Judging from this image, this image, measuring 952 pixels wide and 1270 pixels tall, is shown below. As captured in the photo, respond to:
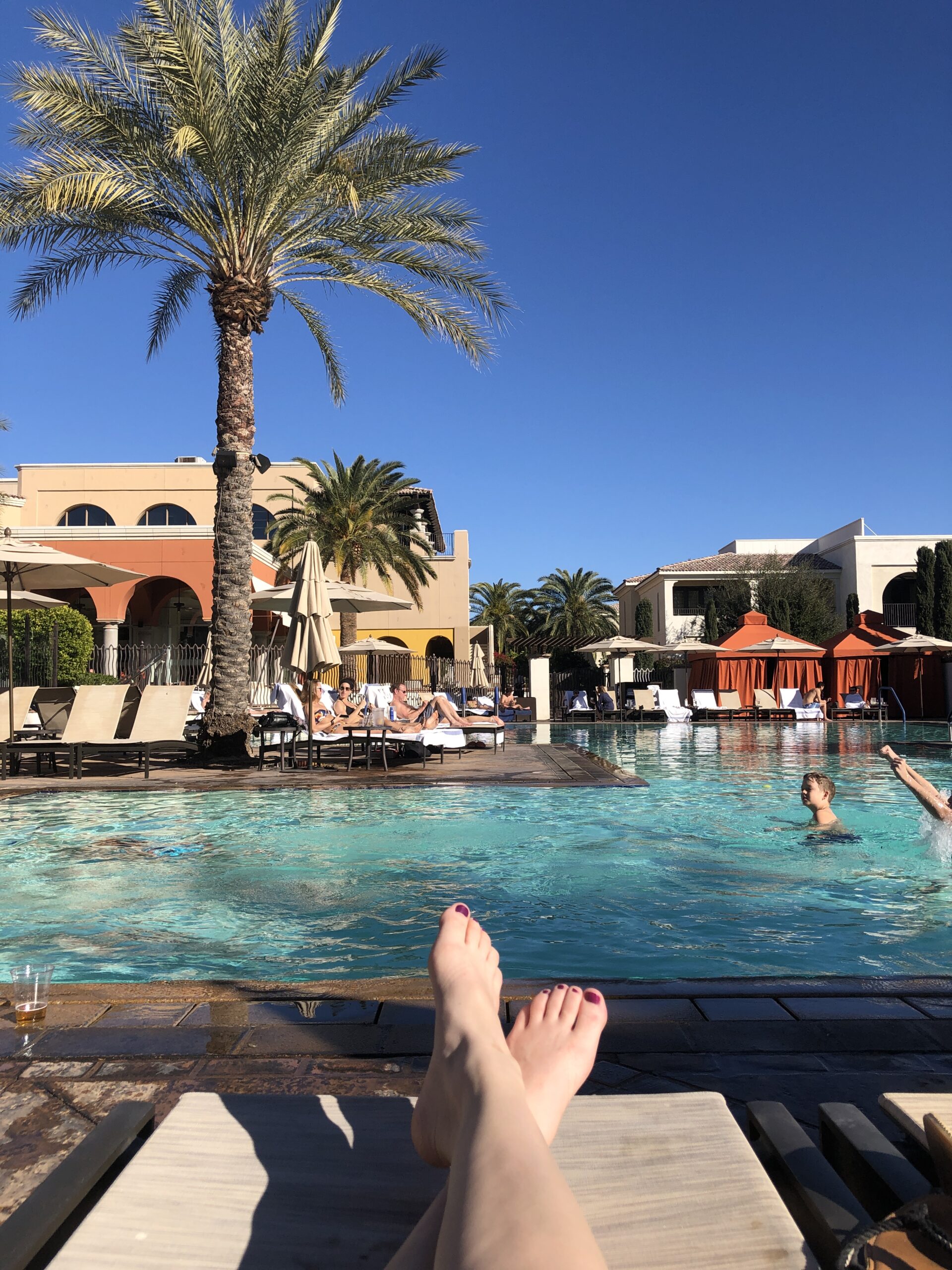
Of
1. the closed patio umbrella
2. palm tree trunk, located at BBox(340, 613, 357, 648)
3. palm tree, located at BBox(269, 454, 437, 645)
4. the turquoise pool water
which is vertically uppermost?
palm tree, located at BBox(269, 454, 437, 645)

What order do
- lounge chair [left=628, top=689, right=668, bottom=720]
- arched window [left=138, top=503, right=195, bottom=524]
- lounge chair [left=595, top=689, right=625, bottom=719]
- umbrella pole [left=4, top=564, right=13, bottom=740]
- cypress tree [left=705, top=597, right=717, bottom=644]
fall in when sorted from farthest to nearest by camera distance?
1. cypress tree [left=705, top=597, right=717, bottom=644]
2. arched window [left=138, top=503, right=195, bottom=524]
3. lounge chair [left=595, top=689, right=625, bottom=719]
4. lounge chair [left=628, top=689, right=668, bottom=720]
5. umbrella pole [left=4, top=564, right=13, bottom=740]

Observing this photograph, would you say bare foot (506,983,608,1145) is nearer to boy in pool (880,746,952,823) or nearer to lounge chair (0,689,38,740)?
boy in pool (880,746,952,823)

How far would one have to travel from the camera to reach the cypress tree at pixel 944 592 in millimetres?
34594

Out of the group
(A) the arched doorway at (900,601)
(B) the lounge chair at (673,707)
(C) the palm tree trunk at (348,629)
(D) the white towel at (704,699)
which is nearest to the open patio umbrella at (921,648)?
(D) the white towel at (704,699)

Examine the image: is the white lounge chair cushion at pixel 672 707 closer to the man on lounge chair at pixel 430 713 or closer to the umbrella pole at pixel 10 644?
the man on lounge chair at pixel 430 713

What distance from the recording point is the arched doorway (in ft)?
128

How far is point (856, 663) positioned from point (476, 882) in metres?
Result: 25.7

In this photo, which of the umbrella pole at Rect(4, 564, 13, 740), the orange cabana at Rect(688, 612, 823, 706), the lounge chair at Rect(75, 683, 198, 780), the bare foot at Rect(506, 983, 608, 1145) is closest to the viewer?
the bare foot at Rect(506, 983, 608, 1145)

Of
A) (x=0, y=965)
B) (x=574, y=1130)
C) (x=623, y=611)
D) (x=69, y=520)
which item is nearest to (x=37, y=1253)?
(x=574, y=1130)

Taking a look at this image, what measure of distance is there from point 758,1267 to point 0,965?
12.0 feet

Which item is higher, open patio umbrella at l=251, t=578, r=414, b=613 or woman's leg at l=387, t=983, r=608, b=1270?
open patio umbrella at l=251, t=578, r=414, b=613

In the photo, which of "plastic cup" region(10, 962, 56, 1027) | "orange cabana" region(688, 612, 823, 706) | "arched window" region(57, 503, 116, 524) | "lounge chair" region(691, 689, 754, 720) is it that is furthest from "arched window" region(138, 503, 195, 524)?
"plastic cup" region(10, 962, 56, 1027)

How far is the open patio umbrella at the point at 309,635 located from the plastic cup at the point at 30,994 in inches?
299

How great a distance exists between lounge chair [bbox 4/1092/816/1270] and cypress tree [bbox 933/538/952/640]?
37.3 meters
